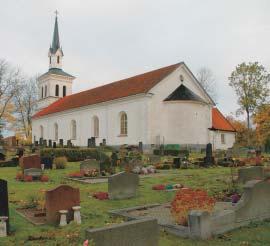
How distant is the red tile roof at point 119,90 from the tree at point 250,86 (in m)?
12.6

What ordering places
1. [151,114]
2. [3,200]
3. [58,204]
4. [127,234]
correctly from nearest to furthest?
[127,234] → [3,200] → [58,204] → [151,114]

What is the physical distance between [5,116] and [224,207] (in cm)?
4971

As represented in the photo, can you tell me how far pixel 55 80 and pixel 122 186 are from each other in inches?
2068

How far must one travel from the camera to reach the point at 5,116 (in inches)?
2094

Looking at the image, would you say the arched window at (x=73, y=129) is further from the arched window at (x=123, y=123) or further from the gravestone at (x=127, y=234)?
the gravestone at (x=127, y=234)

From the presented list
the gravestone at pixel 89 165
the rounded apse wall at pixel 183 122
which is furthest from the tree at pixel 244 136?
the gravestone at pixel 89 165

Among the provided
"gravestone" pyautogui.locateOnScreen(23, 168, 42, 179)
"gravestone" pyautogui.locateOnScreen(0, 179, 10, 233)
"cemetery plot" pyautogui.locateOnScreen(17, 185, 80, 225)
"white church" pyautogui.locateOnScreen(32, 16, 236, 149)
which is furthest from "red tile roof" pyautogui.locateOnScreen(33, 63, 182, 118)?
"gravestone" pyautogui.locateOnScreen(0, 179, 10, 233)

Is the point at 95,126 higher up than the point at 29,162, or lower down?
higher up

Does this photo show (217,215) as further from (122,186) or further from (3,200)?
(122,186)

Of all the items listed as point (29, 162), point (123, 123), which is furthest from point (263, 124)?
point (29, 162)

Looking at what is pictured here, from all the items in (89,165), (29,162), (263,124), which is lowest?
(89,165)

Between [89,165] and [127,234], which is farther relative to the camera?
[89,165]

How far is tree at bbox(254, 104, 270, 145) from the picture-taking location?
4238 centimetres

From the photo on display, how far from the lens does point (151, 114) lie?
36000mm
